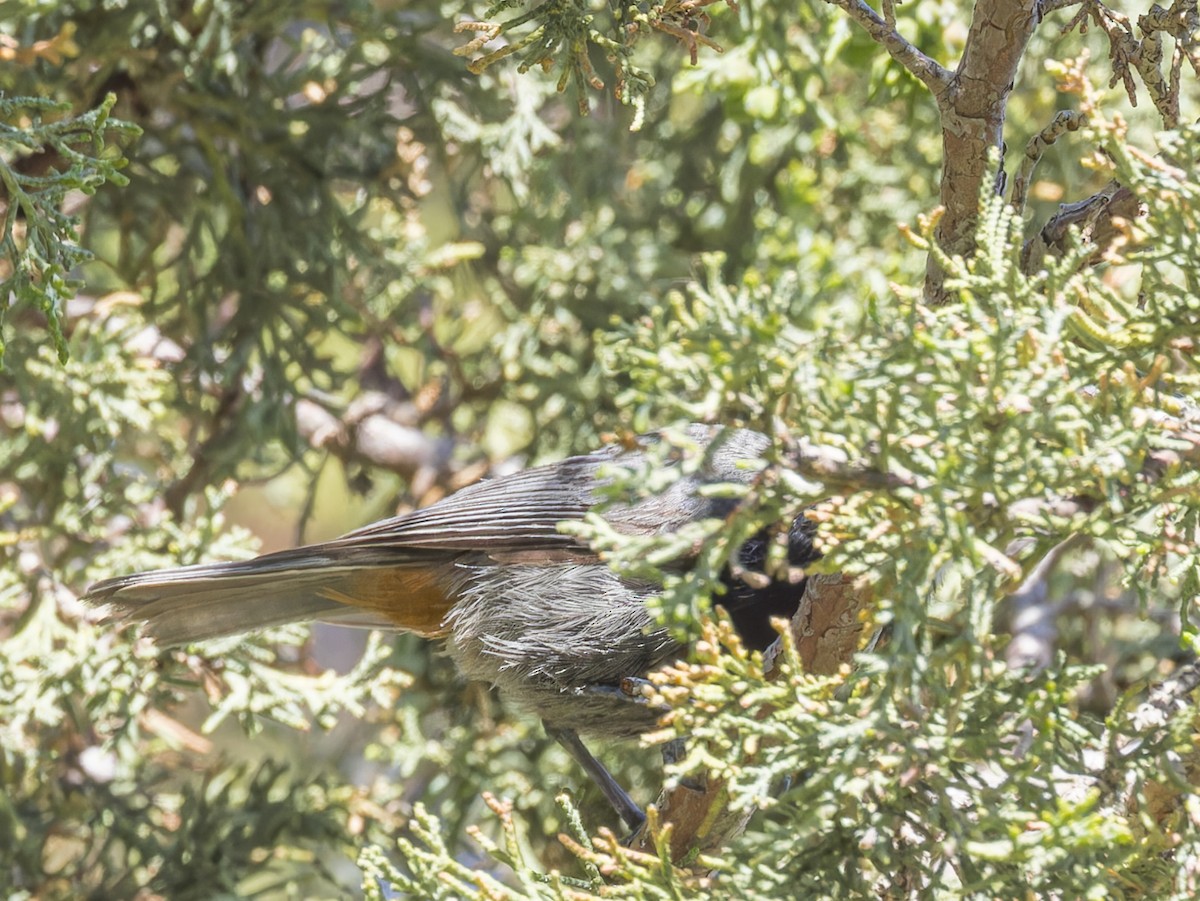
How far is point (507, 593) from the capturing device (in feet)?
11.0

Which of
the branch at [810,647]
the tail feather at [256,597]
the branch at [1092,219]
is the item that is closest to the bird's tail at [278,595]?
the tail feather at [256,597]

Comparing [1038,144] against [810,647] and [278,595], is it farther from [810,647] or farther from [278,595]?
[278,595]

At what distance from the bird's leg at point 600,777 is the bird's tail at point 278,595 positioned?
1.62 feet

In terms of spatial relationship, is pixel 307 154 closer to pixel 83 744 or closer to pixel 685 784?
pixel 83 744

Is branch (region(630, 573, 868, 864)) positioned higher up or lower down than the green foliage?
lower down

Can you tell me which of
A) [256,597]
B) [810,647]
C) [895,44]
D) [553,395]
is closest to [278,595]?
[256,597]

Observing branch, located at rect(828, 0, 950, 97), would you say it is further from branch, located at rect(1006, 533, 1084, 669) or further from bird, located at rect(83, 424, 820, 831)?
branch, located at rect(1006, 533, 1084, 669)

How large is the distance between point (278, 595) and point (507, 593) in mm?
760

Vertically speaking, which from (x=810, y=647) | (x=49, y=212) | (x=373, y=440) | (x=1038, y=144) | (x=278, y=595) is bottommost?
(x=810, y=647)

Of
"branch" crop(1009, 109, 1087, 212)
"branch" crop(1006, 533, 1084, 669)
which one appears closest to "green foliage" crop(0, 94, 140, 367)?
"branch" crop(1009, 109, 1087, 212)

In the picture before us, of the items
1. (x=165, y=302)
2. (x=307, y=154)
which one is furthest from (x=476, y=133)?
(x=165, y=302)

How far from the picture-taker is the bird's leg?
11.1 feet

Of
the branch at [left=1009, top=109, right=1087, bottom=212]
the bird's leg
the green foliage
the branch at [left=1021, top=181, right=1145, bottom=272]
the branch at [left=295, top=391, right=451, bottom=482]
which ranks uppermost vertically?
the green foliage

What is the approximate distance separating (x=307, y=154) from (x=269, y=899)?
3853 mm
